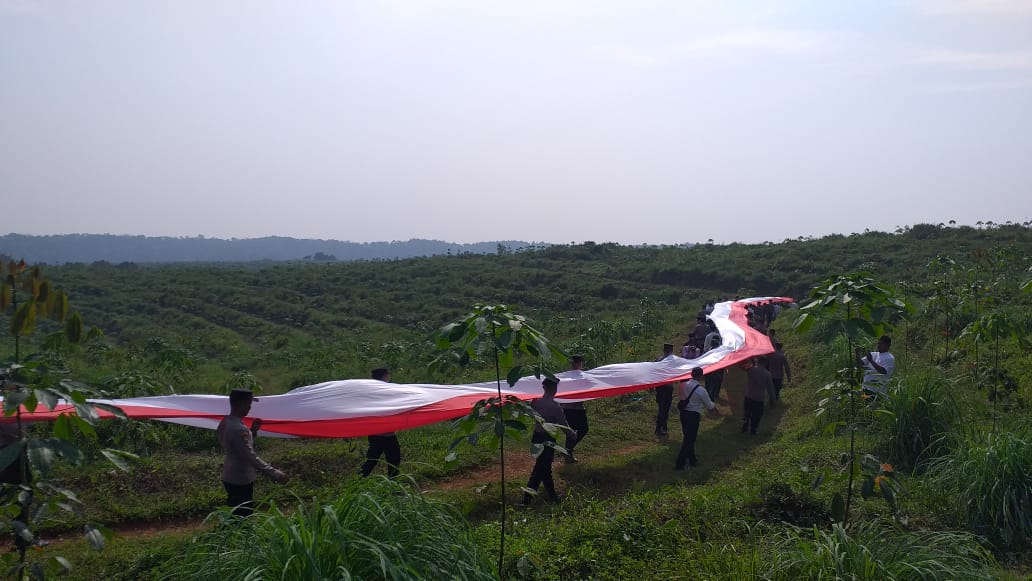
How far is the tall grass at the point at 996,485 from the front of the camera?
6.09 metres

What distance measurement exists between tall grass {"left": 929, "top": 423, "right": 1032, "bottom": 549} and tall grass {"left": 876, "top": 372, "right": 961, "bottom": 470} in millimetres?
1355

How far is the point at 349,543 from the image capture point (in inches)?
156

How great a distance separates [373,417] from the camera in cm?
827

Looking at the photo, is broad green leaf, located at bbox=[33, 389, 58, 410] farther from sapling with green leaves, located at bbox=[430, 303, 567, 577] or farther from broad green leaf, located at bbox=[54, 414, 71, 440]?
sapling with green leaves, located at bbox=[430, 303, 567, 577]

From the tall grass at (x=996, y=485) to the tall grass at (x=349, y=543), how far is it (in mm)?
4680

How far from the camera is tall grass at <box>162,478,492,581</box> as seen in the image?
151 inches

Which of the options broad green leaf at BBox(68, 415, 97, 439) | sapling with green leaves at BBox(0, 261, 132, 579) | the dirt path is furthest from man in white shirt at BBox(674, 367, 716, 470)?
broad green leaf at BBox(68, 415, 97, 439)

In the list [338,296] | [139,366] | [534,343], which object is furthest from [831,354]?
[338,296]

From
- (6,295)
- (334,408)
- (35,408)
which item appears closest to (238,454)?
(334,408)

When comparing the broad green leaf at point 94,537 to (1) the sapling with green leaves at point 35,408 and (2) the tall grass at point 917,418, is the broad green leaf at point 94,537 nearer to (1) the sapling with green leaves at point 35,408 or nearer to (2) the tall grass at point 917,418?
(1) the sapling with green leaves at point 35,408

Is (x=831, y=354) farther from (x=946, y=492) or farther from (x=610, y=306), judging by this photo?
(x=610, y=306)

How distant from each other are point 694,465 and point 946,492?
378cm

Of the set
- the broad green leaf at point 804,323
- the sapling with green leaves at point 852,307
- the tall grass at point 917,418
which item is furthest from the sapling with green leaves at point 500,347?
the tall grass at point 917,418

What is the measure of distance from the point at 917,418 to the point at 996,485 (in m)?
2.32
